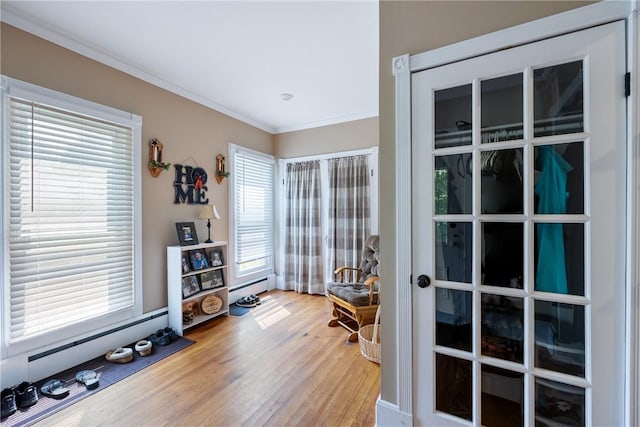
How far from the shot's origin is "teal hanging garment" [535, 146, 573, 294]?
1.24 meters

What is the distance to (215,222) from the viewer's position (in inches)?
142

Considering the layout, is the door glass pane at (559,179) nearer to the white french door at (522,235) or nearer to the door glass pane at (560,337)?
the white french door at (522,235)

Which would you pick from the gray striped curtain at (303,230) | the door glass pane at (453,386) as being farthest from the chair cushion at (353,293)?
the door glass pane at (453,386)

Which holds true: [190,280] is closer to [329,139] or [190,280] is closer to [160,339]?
[160,339]

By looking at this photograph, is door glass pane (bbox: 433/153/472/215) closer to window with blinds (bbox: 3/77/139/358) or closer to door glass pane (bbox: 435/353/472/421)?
door glass pane (bbox: 435/353/472/421)

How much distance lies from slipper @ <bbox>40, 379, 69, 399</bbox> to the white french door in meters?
2.39

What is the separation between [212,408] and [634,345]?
2.24 meters

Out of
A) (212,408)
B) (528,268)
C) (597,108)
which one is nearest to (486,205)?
(528,268)

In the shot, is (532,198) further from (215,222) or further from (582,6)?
(215,222)

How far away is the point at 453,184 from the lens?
1.45 meters

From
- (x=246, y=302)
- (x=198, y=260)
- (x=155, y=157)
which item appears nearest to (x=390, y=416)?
(x=198, y=260)

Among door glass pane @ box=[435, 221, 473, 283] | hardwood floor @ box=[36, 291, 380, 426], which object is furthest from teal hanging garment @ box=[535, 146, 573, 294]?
hardwood floor @ box=[36, 291, 380, 426]

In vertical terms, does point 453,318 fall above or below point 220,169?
below

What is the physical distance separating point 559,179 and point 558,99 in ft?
1.20
